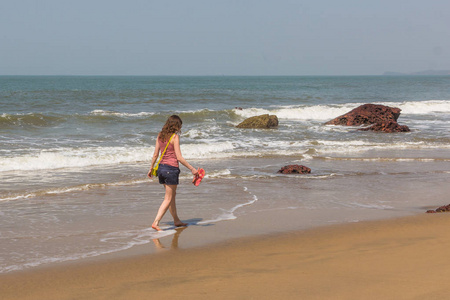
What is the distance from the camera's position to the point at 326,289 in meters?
4.23

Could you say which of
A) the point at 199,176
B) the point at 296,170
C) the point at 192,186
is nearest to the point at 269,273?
the point at 199,176

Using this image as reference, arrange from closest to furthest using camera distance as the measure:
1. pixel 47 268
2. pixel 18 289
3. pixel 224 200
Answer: pixel 18 289 → pixel 47 268 → pixel 224 200

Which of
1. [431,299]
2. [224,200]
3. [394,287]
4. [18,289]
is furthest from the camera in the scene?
[224,200]

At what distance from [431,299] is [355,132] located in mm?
18185

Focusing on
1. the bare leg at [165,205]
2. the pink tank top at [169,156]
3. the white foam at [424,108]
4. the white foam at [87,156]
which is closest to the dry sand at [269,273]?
the bare leg at [165,205]

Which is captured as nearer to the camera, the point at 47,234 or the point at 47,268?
the point at 47,268

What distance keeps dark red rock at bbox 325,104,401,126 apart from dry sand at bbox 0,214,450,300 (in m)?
18.4

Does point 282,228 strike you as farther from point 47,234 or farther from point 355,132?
point 355,132

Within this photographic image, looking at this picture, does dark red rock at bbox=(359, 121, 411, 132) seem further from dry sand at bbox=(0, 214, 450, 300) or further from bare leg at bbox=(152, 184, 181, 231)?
bare leg at bbox=(152, 184, 181, 231)

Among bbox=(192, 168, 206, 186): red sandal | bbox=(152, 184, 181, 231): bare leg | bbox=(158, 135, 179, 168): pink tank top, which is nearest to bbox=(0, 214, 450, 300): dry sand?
bbox=(192, 168, 206, 186): red sandal

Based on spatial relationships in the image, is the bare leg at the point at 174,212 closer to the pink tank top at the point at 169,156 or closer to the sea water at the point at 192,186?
the sea water at the point at 192,186

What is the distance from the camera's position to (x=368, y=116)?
23953 mm

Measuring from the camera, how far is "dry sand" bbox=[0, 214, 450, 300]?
4207 millimetres

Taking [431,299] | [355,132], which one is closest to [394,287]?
[431,299]
